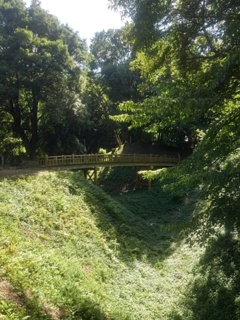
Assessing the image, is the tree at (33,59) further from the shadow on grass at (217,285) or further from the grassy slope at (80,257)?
the shadow on grass at (217,285)

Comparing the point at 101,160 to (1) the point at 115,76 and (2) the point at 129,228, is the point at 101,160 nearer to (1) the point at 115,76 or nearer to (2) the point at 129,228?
(2) the point at 129,228

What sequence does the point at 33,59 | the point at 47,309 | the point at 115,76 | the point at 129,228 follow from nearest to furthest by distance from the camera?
1. the point at 47,309
2. the point at 129,228
3. the point at 33,59
4. the point at 115,76

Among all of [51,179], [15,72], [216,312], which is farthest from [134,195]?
[216,312]

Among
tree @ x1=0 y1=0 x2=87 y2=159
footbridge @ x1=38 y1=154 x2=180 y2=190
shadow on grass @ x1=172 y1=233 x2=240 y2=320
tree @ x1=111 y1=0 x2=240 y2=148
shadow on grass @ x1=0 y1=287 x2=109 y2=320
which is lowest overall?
shadow on grass @ x1=172 y1=233 x2=240 y2=320

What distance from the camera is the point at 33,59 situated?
838 inches

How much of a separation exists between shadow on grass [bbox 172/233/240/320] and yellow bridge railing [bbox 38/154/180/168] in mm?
12243

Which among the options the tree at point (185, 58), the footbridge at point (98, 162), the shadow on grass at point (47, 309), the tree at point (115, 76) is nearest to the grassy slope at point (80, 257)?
the shadow on grass at point (47, 309)

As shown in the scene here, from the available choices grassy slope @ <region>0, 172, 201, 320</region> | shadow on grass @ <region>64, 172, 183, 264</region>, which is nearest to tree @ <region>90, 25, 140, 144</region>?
shadow on grass @ <region>64, 172, 183, 264</region>

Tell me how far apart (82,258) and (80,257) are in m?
0.09

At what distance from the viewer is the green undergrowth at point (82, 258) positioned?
6.83 meters

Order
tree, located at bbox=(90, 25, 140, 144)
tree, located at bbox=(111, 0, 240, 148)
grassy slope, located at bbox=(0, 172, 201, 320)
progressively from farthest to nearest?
tree, located at bbox=(90, 25, 140, 144), grassy slope, located at bbox=(0, 172, 201, 320), tree, located at bbox=(111, 0, 240, 148)

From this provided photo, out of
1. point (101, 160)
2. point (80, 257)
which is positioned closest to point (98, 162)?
point (101, 160)

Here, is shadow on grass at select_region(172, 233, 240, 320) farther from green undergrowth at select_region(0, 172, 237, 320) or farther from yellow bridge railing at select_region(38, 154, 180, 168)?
yellow bridge railing at select_region(38, 154, 180, 168)

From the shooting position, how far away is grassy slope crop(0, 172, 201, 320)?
6816 mm
